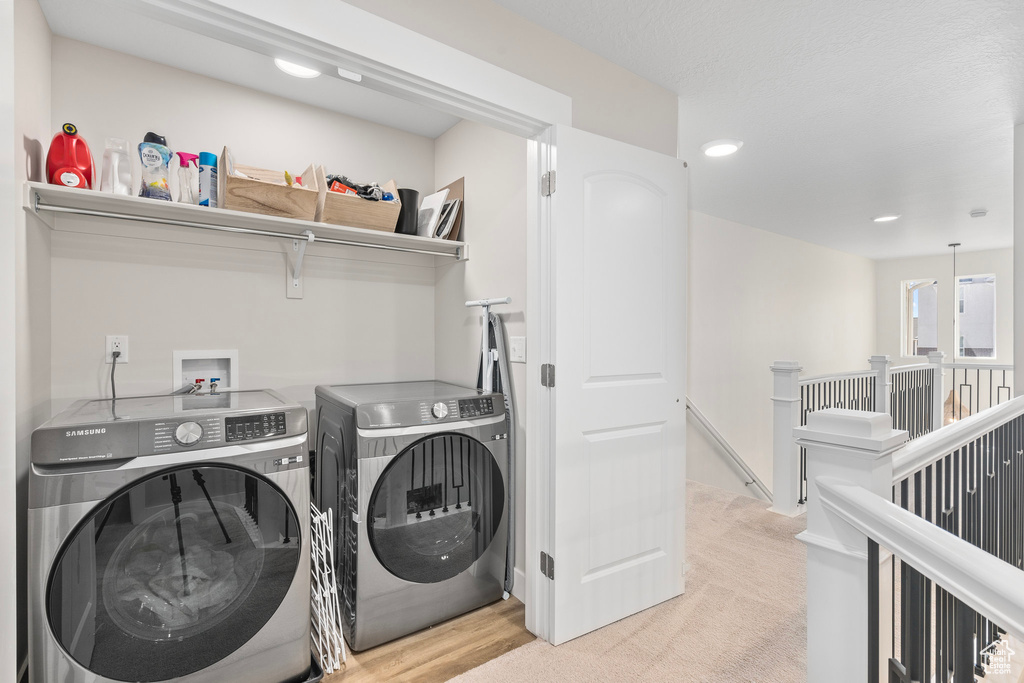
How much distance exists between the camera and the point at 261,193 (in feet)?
6.64

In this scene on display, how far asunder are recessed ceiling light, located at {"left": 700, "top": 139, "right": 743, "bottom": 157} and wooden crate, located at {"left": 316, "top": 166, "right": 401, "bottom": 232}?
1847 mm

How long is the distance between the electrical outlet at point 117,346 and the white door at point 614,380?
67.9 inches

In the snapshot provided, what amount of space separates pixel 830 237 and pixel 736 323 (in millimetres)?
1870

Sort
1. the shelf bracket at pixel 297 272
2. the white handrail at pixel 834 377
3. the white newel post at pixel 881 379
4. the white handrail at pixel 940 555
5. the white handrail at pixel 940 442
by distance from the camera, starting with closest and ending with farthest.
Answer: the white handrail at pixel 940 555
the white handrail at pixel 940 442
the shelf bracket at pixel 297 272
the white handrail at pixel 834 377
the white newel post at pixel 881 379

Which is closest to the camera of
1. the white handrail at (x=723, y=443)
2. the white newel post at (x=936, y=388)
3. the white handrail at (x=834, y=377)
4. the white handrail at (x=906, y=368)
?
the white handrail at (x=834, y=377)

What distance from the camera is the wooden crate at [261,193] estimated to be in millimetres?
1985

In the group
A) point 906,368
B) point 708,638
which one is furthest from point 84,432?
point 906,368

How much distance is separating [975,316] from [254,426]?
28.7ft

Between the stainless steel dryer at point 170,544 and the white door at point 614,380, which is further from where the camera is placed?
the white door at point 614,380

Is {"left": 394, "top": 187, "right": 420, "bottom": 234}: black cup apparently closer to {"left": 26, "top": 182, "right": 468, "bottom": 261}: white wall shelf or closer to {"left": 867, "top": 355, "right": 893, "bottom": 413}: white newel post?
{"left": 26, "top": 182, "right": 468, "bottom": 261}: white wall shelf

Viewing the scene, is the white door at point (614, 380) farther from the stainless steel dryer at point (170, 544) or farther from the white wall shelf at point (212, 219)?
the stainless steel dryer at point (170, 544)

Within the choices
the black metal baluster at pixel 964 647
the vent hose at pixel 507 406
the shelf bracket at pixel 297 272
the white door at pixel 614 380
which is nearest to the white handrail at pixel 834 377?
the white door at pixel 614 380

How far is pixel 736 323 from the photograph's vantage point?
4887 millimetres

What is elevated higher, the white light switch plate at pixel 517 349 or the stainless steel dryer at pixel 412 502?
the white light switch plate at pixel 517 349
